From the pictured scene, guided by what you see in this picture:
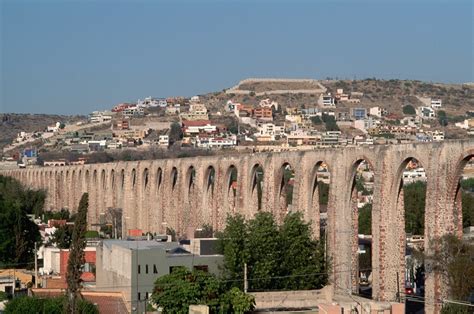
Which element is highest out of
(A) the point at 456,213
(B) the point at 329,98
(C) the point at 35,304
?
(B) the point at 329,98

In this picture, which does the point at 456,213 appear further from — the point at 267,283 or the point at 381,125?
the point at 381,125

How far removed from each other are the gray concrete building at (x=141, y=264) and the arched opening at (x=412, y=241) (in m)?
4.92

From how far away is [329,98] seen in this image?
166m

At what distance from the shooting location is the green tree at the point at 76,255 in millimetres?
22234

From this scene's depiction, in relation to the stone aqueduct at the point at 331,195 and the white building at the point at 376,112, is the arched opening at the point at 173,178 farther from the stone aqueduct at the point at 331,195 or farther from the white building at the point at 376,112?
the white building at the point at 376,112

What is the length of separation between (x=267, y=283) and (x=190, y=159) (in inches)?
898

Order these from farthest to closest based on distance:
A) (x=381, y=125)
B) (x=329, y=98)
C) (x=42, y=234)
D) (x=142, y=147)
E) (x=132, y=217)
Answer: (x=329, y=98), (x=381, y=125), (x=142, y=147), (x=132, y=217), (x=42, y=234)

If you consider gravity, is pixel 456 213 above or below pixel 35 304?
above

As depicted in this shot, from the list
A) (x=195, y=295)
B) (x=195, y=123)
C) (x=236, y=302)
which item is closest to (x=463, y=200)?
(x=195, y=295)

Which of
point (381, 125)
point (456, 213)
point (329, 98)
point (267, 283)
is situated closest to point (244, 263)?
point (267, 283)

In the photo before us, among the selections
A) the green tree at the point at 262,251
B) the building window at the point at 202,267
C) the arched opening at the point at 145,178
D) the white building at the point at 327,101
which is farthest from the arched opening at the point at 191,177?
the white building at the point at 327,101

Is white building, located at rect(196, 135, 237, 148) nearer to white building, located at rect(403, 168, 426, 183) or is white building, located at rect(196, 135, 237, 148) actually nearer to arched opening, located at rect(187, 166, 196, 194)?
white building, located at rect(403, 168, 426, 183)

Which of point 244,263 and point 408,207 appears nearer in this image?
point 244,263

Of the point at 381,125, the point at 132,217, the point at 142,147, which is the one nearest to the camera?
the point at 132,217
